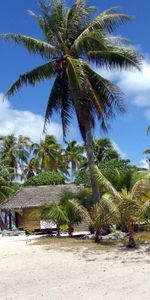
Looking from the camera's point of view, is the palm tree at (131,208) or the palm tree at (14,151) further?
the palm tree at (14,151)

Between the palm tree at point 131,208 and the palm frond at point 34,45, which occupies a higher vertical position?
→ the palm frond at point 34,45

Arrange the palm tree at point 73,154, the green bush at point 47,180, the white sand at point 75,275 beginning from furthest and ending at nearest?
the palm tree at point 73,154, the green bush at point 47,180, the white sand at point 75,275

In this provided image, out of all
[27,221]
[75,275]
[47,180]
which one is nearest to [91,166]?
[75,275]

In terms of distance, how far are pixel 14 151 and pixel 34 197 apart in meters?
22.2

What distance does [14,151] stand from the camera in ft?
184

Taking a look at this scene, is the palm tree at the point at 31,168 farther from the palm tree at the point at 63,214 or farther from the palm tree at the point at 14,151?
the palm tree at the point at 63,214

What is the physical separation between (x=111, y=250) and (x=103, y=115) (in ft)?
27.6

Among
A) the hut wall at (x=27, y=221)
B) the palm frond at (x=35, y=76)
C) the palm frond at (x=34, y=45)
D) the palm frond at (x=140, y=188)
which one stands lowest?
the hut wall at (x=27, y=221)

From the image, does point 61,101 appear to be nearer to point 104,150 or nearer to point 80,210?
point 80,210

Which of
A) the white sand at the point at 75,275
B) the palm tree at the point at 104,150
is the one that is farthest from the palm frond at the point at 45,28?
the palm tree at the point at 104,150

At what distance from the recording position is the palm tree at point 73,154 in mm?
62719

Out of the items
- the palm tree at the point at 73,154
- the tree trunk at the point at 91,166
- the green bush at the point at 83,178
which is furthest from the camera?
the palm tree at the point at 73,154

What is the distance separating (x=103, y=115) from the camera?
22.8m

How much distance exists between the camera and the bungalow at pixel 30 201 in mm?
33594
